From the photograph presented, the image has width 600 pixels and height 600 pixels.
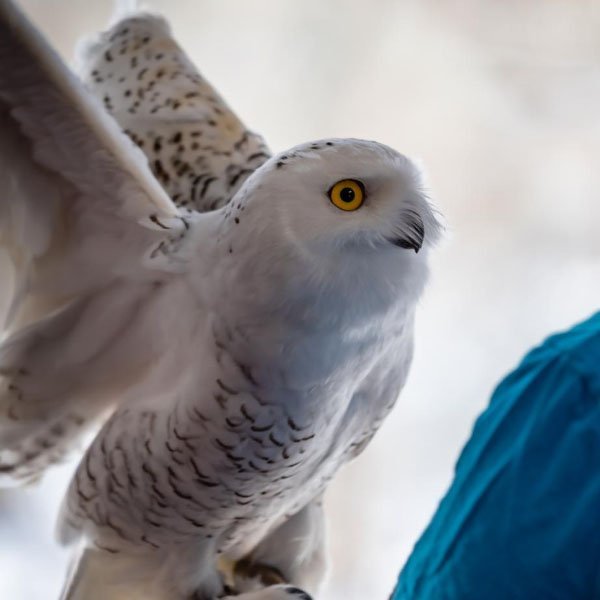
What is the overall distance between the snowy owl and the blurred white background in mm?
269

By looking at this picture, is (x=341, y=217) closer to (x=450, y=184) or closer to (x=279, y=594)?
(x=279, y=594)

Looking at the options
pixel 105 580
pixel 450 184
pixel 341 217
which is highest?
pixel 450 184

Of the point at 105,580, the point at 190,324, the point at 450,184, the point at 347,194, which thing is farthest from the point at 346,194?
the point at 450,184

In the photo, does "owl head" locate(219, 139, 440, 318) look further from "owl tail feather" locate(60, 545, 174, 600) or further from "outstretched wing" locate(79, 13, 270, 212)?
"owl tail feather" locate(60, 545, 174, 600)

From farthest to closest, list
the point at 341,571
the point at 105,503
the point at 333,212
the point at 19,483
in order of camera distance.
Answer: the point at 341,571 → the point at 19,483 → the point at 105,503 → the point at 333,212

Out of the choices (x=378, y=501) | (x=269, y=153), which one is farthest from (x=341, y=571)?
(x=269, y=153)

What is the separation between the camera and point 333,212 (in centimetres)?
57

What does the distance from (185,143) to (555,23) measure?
551 mm

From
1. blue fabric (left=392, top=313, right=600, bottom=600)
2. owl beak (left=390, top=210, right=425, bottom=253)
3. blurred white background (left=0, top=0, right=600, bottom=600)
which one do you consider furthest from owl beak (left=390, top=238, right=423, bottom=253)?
blurred white background (left=0, top=0, right=600, bottom=600)

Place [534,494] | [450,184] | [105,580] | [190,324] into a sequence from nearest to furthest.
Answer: [534,494], [190,324], [105,580], [450,184]

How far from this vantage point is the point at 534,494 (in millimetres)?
490

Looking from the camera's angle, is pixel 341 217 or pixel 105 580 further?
pixel 105 580

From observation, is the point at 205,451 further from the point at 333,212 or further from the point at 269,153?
the point at 269,153

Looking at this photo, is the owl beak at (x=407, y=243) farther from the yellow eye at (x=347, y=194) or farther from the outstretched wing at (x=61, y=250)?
the outstretched wing at (x=61, y=250)
